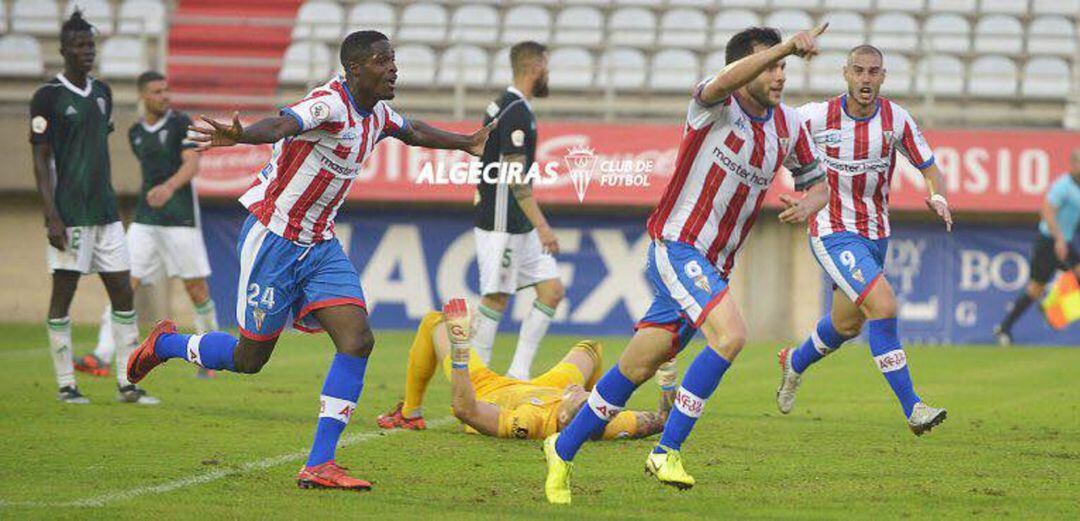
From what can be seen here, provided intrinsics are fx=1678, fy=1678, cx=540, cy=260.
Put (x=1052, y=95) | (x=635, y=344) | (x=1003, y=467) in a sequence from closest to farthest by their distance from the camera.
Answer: (x=635, y=344)
(x=1003, y=467)
(x=1052, y=95)

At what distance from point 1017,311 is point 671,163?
443 cm

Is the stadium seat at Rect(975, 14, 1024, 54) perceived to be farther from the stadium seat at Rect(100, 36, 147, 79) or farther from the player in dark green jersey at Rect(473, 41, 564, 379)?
the player in dark green jersey at Rect(473, 41, 564, 379)

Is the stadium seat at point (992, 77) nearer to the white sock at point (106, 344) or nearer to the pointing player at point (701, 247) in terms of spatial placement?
the white sock at point (106, 344)

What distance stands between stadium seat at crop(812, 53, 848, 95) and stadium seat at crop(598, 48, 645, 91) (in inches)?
79.6

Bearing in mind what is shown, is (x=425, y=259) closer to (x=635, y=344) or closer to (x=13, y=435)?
(x=13, y=435)

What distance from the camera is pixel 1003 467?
28.8 feet

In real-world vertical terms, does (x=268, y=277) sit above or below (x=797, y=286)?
above

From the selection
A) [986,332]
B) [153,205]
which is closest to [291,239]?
[153,205]

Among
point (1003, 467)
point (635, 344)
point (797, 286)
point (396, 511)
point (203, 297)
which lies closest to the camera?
point (396, 511)

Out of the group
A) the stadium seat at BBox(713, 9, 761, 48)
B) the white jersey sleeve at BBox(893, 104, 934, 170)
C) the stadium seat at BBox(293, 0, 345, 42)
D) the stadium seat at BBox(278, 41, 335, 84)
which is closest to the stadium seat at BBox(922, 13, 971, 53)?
the stadium seat at BBox(713, 9, 761, 48)

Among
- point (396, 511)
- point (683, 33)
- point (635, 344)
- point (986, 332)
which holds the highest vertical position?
point (683, 33)

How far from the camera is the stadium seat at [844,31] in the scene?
22641 millimetres

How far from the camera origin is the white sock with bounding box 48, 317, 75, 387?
11.7 meters

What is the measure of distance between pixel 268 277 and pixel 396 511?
1.45 metres
